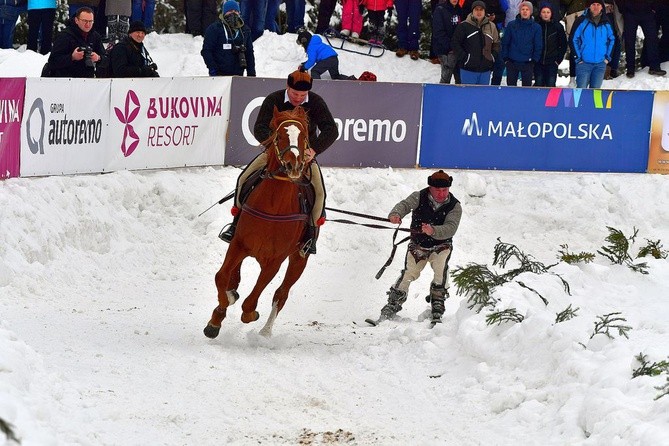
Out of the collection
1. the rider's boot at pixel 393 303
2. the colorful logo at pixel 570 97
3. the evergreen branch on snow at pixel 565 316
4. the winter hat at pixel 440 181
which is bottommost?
the rider's boot at pixel 393 303

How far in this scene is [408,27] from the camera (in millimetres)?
22453

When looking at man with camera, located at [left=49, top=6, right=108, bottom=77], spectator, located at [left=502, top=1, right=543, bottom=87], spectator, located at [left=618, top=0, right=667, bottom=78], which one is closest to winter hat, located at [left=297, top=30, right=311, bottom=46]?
spectator, located at [left=502, top=1, right=543, bottom=87]

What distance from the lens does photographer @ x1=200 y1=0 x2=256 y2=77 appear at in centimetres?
1831

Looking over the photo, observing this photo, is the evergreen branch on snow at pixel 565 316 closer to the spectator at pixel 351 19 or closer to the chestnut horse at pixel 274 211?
the chestnut horse at pixel 274 211

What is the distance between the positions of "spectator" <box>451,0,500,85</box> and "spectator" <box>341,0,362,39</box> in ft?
10.5

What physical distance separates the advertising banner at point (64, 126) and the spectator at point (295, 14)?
717cm

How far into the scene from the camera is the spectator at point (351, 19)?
22623 millimetres

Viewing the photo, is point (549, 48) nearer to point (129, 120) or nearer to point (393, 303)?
point (129, 120)

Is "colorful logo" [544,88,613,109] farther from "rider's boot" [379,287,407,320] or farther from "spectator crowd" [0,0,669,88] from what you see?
"rider's boot" [379,287,407,320]

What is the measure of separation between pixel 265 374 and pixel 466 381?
163cm

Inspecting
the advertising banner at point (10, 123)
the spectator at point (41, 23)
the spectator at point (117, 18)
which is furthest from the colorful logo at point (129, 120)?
the spectator at point (41, 23)

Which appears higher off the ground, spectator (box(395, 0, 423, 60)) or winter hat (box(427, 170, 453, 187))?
spectator (box(395, 0, 423, 60))

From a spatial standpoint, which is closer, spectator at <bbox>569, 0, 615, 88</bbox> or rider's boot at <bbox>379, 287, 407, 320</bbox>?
rider's boot at <bbox>379, 287, 407, 320</bbox>

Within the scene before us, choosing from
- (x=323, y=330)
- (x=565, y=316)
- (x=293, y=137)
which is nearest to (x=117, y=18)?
(x=323, y=330)
